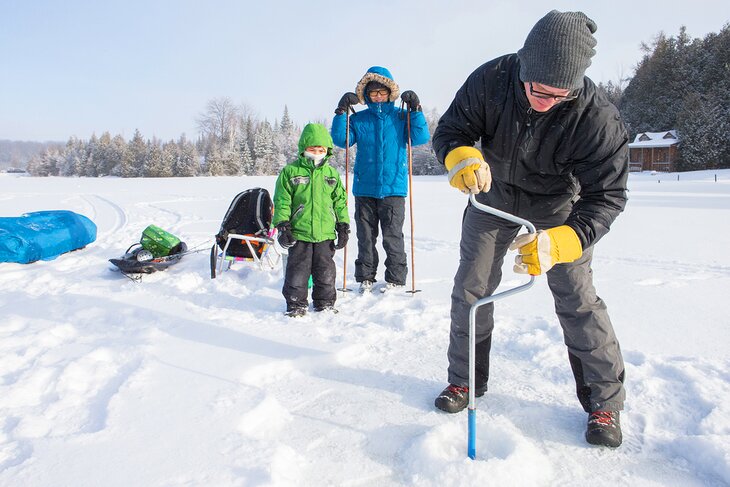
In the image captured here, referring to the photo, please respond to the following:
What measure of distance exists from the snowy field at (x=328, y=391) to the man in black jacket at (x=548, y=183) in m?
0.25

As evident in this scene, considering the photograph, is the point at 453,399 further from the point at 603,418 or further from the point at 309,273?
the point at 309,273

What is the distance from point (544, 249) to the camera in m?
1.79

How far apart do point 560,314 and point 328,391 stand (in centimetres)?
129

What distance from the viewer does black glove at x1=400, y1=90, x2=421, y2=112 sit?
4.34 metres

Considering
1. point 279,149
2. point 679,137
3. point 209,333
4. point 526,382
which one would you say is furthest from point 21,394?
point 279,149

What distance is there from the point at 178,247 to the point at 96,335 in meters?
2.60

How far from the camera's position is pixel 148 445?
203 cm

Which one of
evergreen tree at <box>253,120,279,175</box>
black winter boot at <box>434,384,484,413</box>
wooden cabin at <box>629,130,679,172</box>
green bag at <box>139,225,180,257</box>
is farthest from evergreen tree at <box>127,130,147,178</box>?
black winter boot at <box>434,384,484,413</box>

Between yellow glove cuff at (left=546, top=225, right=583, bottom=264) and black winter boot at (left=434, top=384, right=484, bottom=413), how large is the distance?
35.2 inches

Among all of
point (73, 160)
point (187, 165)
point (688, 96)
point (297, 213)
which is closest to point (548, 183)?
point (297, 213)

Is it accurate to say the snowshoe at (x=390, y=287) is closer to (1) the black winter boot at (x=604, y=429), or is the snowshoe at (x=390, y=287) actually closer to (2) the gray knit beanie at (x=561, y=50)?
(1) the black winter boot at (x=604, y=429)

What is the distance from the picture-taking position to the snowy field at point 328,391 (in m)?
1.88

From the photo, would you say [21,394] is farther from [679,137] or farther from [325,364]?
[679,137]

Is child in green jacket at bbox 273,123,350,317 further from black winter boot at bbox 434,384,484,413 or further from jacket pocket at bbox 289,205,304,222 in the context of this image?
black winter boot at bbox 434,384,484,413
